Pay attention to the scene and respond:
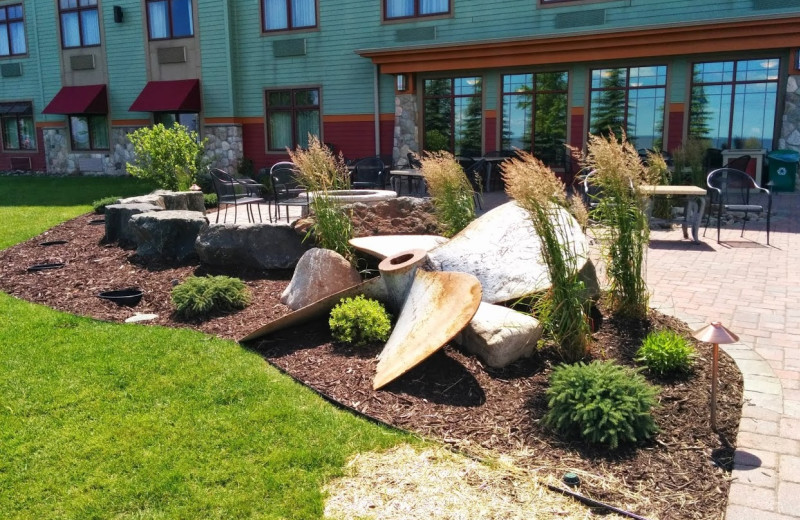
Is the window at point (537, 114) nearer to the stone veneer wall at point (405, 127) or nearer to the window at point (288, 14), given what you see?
the stone veneer wall at point (405, 127)

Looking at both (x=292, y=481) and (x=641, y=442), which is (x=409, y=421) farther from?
(x=641, y=442)

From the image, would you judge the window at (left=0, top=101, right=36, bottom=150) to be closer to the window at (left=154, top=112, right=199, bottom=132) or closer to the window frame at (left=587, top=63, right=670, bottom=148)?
the window at (left=154, top=112, right=199, bottom=132)

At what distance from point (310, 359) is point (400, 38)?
12.6 metres

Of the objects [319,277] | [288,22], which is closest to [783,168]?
[319,277]

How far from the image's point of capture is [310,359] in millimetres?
4293

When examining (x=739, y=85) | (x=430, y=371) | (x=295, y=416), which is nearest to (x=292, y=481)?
(x=295, y=416)

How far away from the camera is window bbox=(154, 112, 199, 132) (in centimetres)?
1864

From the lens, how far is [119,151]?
19688 mm

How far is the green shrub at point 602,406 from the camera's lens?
10.2 feet

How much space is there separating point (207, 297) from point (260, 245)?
1115 mm

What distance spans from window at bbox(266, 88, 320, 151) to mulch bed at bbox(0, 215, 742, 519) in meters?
12.0

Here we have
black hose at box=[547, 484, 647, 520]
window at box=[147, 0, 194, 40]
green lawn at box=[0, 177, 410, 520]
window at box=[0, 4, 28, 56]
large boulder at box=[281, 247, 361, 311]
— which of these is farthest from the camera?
window at box=[0, 4, 28, 56]

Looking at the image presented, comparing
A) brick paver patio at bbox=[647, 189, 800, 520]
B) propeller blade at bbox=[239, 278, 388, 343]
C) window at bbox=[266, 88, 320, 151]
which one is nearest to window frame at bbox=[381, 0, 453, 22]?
window at bbox=[266, 88, 320, 151]

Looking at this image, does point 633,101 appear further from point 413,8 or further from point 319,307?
point 319,307
